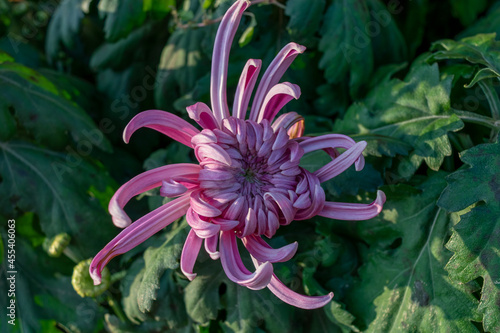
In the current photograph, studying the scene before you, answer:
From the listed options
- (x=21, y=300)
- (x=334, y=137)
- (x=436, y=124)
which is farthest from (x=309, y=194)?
(x=21, y=300)

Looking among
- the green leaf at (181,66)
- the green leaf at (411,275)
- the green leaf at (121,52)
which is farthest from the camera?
the green leaf at (121,52)

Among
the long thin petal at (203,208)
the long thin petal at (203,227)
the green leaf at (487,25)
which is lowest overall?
the long thin petal at (203,227)

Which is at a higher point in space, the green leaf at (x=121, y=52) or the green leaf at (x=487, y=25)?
the green leaf at (x=487, y=25)

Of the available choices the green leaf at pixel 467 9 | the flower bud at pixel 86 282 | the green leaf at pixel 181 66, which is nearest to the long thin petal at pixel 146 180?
the flower bud at pixel 86 282

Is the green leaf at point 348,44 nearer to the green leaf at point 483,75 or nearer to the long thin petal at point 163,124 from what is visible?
the green leaf at point 483,75

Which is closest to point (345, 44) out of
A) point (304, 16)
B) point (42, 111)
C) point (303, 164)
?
point (304, 16)

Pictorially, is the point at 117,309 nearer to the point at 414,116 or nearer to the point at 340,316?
the point at 340,316

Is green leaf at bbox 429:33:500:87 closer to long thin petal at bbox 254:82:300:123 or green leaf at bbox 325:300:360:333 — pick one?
long thin petal at bbox 254:82:300:123

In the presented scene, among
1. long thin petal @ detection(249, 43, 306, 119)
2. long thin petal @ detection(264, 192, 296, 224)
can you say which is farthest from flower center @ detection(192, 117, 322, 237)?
long thin petal @ detection(249, 43, 306, 119)
